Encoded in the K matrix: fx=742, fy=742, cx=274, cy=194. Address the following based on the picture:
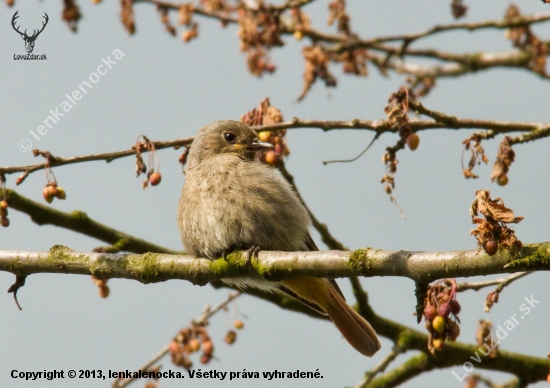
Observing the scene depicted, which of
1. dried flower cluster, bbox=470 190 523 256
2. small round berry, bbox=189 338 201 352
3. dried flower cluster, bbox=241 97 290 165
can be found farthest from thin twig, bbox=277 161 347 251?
dried flower cluster, bbox=470 190 523 256

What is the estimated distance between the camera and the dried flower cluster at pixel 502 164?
4.34 meters

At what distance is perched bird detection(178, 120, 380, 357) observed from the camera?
16.8 ft

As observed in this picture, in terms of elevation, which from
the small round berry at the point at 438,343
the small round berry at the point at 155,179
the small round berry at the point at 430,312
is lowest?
the small round berry at the point at 438,343

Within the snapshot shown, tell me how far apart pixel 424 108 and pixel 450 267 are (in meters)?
1.44

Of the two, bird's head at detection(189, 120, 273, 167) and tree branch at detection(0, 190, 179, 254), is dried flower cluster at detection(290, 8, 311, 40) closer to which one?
bird's head at detection(189, 120, 273, 167)

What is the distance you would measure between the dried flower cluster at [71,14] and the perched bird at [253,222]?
149cm

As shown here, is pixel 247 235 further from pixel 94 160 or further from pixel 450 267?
pixel 450 267

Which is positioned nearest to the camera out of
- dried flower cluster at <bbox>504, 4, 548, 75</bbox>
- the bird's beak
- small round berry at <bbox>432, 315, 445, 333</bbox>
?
small round berry at <bbox>432, 315, 445, 333</bbox>

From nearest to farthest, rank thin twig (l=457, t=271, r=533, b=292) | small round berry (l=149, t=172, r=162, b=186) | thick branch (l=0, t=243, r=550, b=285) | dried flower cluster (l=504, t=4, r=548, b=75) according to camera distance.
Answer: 1. thick branch (l=0, t=243, r=550, b=285)
2. thin twig (l=457, t=271, r=533, b=292)
3. small round berry (l=149, t=172, r=162, b=186)
4. dried flower cluster (l=504, t=4, r=548, b=75)

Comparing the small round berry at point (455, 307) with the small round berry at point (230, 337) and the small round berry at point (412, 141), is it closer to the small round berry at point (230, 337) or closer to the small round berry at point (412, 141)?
the small round berry at point (412, 141)

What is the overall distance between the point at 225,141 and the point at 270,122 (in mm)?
1298

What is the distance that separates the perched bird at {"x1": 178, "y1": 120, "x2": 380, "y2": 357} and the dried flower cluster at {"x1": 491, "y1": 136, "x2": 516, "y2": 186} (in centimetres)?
157

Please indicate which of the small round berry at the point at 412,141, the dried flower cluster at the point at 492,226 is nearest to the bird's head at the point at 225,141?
the small round berry at the point at 412,141

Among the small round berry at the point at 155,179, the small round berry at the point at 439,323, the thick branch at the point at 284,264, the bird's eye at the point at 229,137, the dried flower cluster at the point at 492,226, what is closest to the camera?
the dried flower cluster at the point at 492,226
